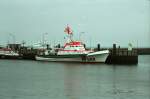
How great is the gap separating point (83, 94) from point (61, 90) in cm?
357

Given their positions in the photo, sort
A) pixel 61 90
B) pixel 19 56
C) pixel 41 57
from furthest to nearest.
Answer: pixel 19 56
pixel 41 57
pixel 61 90

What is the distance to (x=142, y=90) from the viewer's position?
148ft

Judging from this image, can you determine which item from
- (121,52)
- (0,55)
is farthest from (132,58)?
(0,55)

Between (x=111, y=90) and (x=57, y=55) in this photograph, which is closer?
(x=111, y=90)

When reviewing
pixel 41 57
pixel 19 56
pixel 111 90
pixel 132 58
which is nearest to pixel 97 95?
pixel 111 90

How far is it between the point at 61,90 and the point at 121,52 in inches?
2267

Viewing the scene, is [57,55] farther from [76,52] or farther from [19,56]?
[19,56]

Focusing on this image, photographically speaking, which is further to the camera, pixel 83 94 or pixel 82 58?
pixel 82 58

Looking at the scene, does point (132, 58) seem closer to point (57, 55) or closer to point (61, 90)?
point (57, 55)

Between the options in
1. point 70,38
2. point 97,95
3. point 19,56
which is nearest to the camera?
point 97,95

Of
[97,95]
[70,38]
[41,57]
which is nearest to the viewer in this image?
[97,95]

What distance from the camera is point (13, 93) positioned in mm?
40594

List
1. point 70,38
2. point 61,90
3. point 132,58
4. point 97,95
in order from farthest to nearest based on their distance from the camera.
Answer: point 70,38 → point 132,58 → point 61,90 → point 97,95

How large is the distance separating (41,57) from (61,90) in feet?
239
